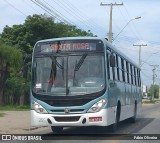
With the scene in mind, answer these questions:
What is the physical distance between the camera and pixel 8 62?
132ft

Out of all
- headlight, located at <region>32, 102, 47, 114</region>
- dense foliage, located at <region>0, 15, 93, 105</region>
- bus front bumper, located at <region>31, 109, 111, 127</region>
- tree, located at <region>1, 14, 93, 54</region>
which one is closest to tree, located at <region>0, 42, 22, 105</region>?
dense foliage, located at <region>0, 15, 93, 105</region>

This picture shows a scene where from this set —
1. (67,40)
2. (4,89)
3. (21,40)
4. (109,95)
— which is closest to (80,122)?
(109,95)

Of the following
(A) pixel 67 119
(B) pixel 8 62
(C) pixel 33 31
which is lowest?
(A) pixel 67 119

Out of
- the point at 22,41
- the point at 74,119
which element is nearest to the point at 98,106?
the point at 74,119

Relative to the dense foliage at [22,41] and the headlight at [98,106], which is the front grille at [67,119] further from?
the dense foliage at [22,41]

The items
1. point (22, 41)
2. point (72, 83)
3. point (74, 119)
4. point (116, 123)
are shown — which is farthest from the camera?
point (22, 41)

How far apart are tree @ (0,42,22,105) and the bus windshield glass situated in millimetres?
24441

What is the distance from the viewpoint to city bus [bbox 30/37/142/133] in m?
14.9

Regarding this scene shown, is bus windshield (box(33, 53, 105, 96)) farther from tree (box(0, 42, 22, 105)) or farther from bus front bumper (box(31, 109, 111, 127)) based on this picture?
tree (box(0, 42, 22, 105))

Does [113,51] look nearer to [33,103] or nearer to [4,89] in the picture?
[33,103]

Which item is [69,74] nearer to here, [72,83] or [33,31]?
[72,83]

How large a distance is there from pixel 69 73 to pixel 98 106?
149 centimetres

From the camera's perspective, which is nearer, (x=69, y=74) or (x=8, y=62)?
(x=69, y=74)

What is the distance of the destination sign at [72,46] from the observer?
15617 mm
